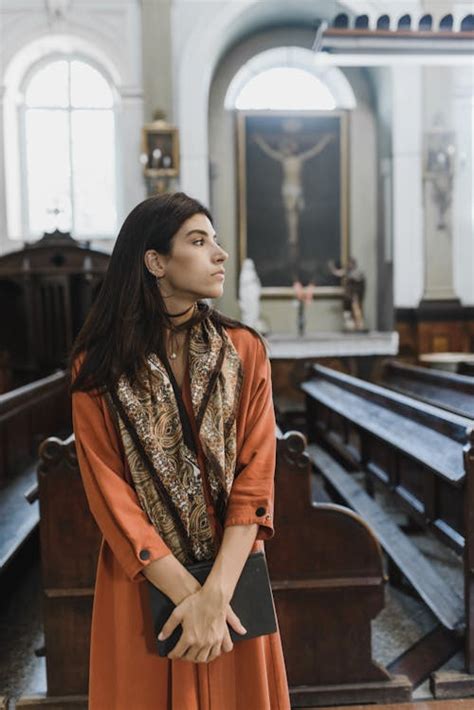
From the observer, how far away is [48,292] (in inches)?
321

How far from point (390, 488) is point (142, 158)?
6.10 metres

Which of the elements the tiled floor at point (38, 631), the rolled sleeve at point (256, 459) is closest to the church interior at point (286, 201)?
the tiled floor at point (38, 631)

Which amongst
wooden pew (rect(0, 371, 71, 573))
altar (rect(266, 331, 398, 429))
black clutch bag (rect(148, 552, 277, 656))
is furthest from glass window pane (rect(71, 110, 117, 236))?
black clutch bag (rect(148, 552, 277, 656))

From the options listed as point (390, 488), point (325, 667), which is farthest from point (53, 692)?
point (390, 488)

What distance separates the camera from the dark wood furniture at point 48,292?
8.04 metres

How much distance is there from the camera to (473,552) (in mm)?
2430

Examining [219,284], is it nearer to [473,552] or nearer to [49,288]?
[473,552]

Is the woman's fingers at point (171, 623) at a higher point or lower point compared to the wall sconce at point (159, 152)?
lower

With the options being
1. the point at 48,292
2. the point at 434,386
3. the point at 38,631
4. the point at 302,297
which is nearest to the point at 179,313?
the point at 38,631

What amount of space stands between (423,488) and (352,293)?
7252 millimetres

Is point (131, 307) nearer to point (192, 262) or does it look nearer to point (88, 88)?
point (192, 262)

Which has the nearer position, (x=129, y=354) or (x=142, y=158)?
(x=129, y=354)

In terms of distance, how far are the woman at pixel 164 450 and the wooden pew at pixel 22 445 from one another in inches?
58.5

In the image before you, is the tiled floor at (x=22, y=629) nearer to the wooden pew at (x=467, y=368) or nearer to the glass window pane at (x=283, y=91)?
the wooden pew at (x=467, y=368)
